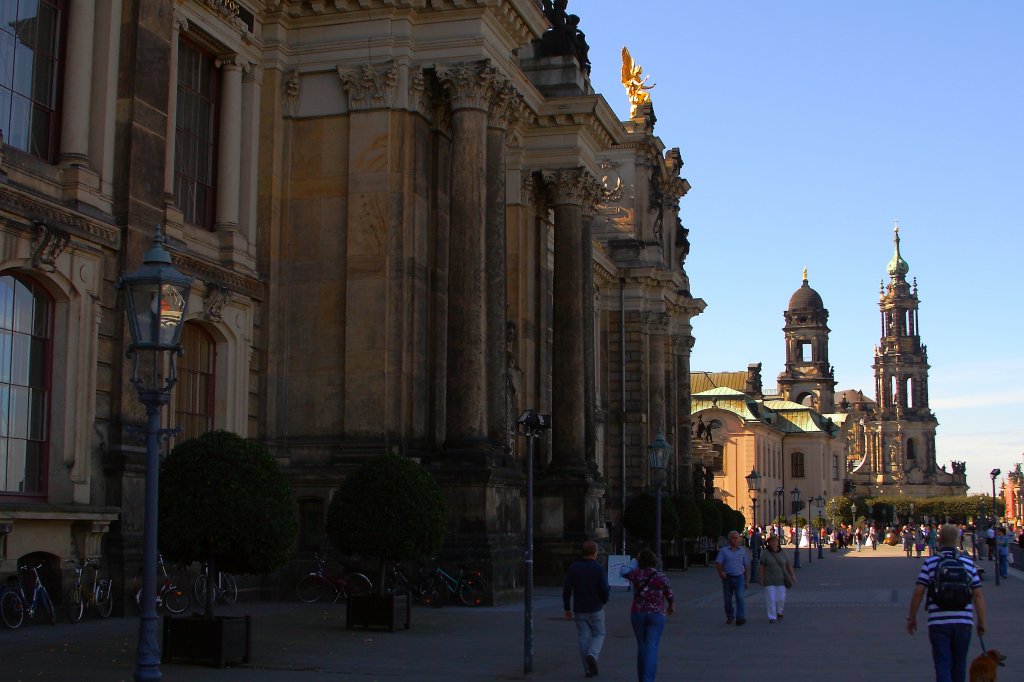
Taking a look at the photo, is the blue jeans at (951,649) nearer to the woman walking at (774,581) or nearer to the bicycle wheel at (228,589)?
the woman walking at (774,581)

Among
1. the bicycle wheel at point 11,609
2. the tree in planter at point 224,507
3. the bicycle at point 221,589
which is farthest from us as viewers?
the bicycle at point 221,589

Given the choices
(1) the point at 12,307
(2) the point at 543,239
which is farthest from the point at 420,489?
(2) the point at 543,239

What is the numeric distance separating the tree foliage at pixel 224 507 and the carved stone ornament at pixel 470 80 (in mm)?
12763

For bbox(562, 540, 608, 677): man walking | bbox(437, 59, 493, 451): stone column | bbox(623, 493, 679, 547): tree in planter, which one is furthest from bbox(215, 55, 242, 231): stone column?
Result: bbox(623, 493, 679, 547): tree in planter

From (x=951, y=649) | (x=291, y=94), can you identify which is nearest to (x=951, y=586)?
(x=951, y=649)

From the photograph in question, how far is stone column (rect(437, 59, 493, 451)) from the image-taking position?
28938 millimetres

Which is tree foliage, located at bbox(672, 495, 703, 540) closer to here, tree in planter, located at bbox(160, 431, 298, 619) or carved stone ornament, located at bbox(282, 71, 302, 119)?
carved stone ornament, located at bbox(282, 71, 302, 119)

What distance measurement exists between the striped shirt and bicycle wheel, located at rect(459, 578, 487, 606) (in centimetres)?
1528

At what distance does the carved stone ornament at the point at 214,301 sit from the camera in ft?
90.1

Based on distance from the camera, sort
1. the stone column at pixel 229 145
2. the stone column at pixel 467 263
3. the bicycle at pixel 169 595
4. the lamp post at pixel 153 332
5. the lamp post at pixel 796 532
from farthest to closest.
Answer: the lamp post at pixel 796 532 < the stone column at pixel 467 263 < the stone column at pixel 229 145 < the bicycle at pixel 169 595 < the lamp post at pixel 153 332

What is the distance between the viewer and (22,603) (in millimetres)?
20938

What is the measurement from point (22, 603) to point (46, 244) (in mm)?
5643

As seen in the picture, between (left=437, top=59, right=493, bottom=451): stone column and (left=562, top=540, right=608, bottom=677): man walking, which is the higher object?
(left=437, top=59, right=493, bottom=451): stone column

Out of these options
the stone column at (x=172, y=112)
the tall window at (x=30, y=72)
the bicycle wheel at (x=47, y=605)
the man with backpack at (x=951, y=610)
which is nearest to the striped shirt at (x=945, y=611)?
the man with backpack at (x=951, y=610)
